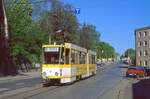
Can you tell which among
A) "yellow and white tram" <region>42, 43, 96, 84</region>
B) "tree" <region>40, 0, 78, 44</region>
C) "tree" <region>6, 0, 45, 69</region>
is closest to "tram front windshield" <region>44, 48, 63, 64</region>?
"yellow and white tram" <region>42, 43, 96, 84</region>

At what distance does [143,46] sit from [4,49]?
79.8 m

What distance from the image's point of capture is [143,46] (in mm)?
141250

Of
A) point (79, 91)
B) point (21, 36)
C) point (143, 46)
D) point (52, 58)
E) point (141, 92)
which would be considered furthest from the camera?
point (143, 46)

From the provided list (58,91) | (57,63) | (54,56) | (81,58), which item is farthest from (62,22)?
(58,91)

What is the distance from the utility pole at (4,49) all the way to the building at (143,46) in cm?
7542

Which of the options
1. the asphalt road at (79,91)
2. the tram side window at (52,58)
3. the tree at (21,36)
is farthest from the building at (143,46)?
the tram side window at (52,58)

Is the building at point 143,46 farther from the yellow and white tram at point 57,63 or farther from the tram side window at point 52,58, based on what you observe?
the tram side window at point 52,58

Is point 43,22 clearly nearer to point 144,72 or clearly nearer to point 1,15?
point 1,15

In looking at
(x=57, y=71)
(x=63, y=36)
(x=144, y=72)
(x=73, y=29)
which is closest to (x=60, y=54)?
(x=57, y=71)

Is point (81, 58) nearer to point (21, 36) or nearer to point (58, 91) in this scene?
point (58, 91)

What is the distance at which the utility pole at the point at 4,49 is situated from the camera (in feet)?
216

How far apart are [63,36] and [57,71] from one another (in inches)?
3368

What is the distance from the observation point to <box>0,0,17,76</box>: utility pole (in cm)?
6586

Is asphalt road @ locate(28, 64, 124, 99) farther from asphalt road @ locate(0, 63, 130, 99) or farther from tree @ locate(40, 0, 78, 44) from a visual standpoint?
tree @ locate(40, 0, 78, 44)
